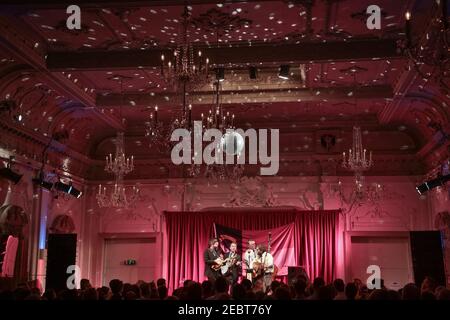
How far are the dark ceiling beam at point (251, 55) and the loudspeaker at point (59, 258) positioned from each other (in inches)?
151

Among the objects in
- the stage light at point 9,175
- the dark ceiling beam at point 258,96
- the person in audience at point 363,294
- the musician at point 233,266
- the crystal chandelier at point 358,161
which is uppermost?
the dark ceiling beam at point 258,96

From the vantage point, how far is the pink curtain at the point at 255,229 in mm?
12758

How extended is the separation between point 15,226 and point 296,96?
6.22 meters

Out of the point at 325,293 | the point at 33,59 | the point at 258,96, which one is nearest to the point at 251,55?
the point at 258,96

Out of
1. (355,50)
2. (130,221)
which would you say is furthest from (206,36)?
(130,221)

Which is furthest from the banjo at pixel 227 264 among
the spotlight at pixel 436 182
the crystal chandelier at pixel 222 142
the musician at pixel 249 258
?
the spotlight at pixel 436 182

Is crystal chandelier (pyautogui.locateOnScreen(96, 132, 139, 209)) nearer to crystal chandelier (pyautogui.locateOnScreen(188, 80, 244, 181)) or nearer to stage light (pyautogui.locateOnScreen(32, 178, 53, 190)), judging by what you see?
stage light (pyautogui.locateOnScreen(32, 178, 53, 190))

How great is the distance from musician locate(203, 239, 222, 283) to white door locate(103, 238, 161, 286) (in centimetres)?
154

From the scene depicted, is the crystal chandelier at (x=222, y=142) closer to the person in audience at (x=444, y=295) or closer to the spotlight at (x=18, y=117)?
the spotlight at (x=18, y=117)

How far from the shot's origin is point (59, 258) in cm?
1071

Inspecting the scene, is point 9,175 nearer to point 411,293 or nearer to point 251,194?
point 251,194

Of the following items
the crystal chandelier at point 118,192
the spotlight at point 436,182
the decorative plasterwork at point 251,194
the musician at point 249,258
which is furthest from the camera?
the decorative plasterwork at point 251,194

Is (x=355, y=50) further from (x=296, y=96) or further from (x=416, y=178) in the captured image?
(x=416, y=178)

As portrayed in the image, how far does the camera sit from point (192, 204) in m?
13.5
